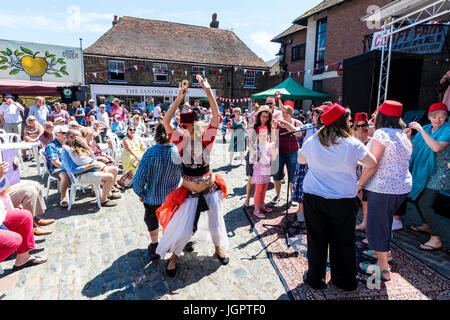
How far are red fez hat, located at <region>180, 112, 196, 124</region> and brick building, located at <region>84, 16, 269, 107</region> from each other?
70.6 ft

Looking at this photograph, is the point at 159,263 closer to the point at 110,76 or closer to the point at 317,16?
the point at 317,16

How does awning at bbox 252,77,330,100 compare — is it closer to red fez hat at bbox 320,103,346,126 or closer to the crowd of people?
the crowd of people

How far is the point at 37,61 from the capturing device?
55.5 ft

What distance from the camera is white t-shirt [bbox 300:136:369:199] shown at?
2.24 meters

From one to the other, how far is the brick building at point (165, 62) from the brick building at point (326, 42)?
17.9 feet

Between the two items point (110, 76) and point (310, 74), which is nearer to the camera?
point (310, 74)

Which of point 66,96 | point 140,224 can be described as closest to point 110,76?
point 66,96

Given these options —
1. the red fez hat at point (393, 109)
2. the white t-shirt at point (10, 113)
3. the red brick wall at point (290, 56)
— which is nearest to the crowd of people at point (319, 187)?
the red fez hat at point (393, 109)

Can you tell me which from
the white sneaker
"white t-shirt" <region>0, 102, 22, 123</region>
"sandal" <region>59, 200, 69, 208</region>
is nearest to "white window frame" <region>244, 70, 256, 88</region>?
"white t-shirt" <region>0, 102, 22, 123</region>

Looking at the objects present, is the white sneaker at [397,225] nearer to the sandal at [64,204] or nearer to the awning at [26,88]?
the sandal at [64,204]

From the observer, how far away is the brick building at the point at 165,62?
69.6 ft
